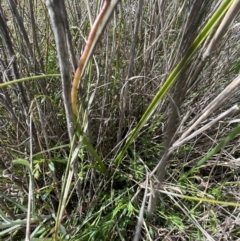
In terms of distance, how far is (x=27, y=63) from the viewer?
0.75 m

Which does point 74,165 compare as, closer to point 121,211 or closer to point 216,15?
point 121,211

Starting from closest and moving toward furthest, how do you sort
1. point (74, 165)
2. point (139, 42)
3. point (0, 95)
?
point (74, 165), point (0, 95), point (139, 42)

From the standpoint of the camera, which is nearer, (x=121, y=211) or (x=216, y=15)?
(x=216, y=15)

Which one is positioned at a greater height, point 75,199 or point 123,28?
point 123,28

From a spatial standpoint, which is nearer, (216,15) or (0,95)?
(216,15)

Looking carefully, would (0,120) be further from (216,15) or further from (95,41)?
(216,15)

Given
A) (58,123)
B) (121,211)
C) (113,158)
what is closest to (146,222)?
(121,211)

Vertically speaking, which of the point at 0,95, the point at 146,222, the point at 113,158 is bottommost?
the point at 146,222

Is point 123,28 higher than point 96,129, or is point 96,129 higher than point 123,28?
point 123,28

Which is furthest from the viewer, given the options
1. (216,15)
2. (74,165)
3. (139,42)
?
(139,42)

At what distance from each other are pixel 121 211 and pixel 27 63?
41cm

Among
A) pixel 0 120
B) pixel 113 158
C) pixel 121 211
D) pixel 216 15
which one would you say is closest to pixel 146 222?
pixel 121 211

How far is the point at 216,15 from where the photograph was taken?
1.18 ft

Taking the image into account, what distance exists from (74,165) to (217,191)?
0.34 meters
